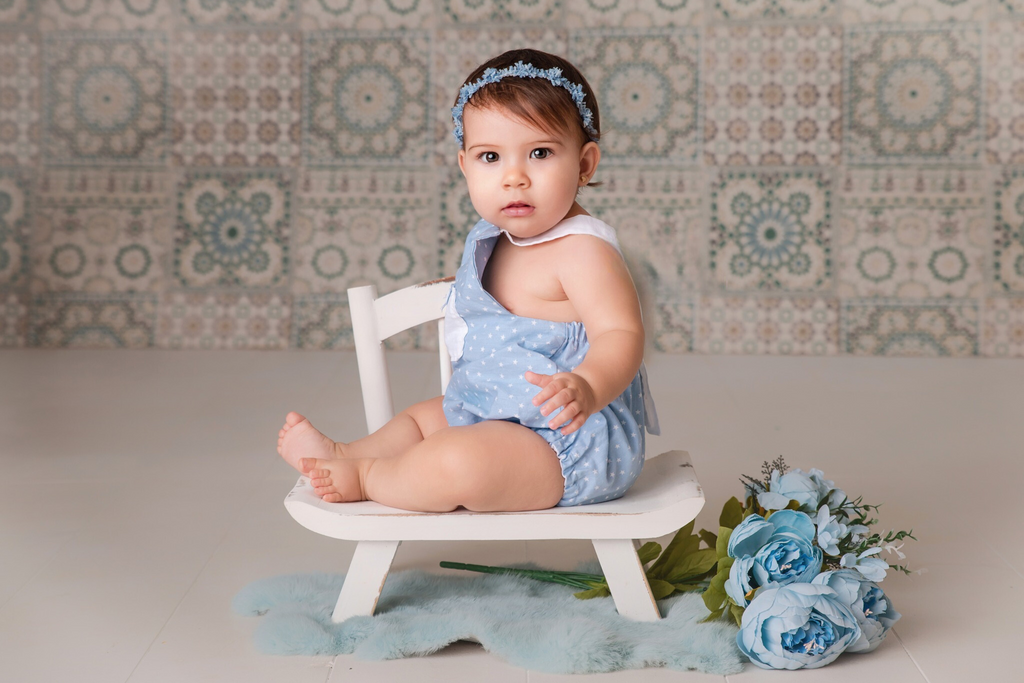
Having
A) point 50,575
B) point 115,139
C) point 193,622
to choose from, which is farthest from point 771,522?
point 115,139

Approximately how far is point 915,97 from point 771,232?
0.57 metres

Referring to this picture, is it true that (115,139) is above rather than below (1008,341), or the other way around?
above

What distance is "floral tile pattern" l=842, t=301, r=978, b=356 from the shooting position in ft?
9.27

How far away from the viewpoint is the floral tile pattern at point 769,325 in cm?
284

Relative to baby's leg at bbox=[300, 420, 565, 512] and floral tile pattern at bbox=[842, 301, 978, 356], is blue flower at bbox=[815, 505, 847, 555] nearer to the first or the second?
baby's leg at bbox=[300, 420, 565, 512]

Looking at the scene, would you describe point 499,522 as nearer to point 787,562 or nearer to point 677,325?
point 787,562

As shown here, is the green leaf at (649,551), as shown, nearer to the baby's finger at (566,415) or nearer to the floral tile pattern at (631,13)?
the baby's finger at (566,415)

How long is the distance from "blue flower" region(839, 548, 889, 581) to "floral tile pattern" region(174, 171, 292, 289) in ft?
7.22

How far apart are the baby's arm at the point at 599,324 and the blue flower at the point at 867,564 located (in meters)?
0.28

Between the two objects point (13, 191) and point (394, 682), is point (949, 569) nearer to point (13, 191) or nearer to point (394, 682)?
point (394, 682)

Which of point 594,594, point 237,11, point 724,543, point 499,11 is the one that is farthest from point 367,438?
point 237,11

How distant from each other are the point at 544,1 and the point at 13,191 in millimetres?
1655

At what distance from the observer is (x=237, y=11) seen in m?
2.81

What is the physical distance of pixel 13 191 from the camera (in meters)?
2.83
